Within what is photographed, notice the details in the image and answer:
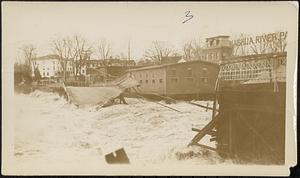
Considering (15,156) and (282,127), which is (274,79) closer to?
(282,127)

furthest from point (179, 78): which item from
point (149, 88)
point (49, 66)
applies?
point (49, 66)

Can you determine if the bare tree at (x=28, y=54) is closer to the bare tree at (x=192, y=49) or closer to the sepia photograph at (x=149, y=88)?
the sepia photograph at (x=149, y=88)

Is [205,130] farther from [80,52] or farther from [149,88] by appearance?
[80,52]

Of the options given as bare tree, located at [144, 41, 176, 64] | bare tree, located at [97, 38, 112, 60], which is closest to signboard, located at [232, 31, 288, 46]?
bare tree, located at [144, 41, 176, 64]

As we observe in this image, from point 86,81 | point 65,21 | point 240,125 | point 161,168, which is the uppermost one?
point 65,21

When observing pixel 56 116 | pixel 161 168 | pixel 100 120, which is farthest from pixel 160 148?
pixel 56 116

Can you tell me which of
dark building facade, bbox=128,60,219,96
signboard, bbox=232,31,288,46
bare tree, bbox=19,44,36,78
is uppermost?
signboard, bbox=232,31,288,46

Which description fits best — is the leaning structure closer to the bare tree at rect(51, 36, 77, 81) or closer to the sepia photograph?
the sepia photograph
